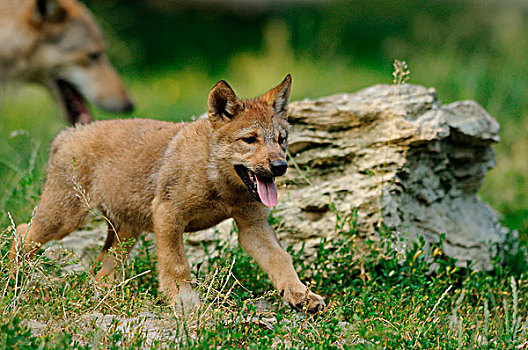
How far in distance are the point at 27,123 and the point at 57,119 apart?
1.47 ft

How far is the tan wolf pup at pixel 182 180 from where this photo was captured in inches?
162

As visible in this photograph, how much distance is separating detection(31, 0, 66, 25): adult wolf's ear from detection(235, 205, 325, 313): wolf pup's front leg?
4.46m

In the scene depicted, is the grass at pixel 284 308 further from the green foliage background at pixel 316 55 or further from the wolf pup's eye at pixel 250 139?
the green foliage background at pixel 316 55

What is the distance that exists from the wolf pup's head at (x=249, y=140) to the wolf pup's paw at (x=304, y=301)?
1.89 ft

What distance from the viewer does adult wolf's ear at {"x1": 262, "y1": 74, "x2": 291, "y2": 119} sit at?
172 inches

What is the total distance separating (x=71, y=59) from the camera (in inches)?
318

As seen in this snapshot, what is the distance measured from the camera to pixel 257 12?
51.1ft

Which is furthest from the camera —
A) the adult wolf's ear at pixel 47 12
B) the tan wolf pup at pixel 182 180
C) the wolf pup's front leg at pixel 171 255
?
the adult wolf's ear at pixel 47 12

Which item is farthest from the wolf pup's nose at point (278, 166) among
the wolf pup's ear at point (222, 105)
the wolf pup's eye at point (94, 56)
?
the wolf pup's eye at point (94, 56)

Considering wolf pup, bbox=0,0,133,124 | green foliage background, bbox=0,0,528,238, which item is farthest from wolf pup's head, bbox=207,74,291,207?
green foliage background, bbox=0,0,528,238

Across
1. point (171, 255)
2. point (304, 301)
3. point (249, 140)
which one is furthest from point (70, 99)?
point (304, 301)

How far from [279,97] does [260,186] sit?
71 centimetres

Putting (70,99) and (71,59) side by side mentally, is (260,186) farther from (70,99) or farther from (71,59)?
(70,99)

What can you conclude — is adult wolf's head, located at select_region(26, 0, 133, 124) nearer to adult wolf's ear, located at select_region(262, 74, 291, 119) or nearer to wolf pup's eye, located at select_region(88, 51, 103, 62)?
wolf pup's eye, located at select_region(88, 51, 103, 62)
